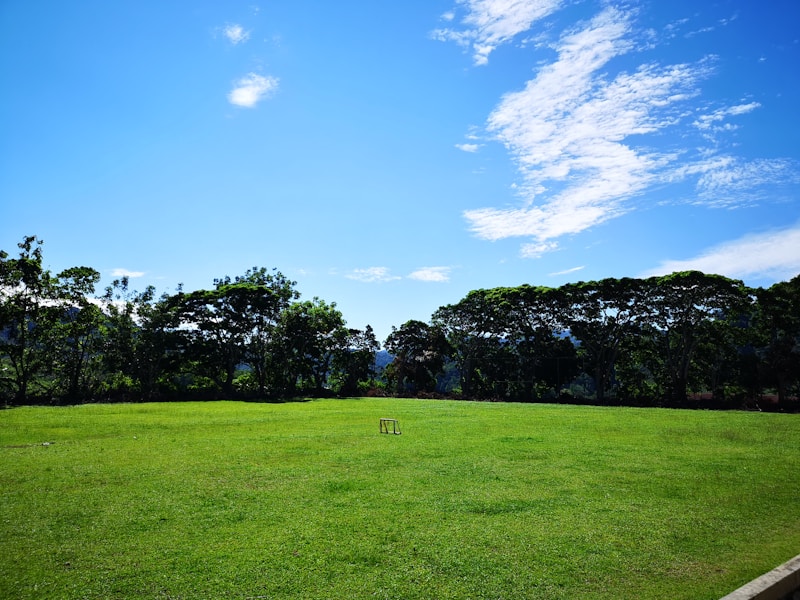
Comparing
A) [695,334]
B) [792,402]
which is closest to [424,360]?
[695,334]

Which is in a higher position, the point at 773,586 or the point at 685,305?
the point at 685,305

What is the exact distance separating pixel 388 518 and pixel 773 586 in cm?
525

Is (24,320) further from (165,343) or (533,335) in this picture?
(533,335)

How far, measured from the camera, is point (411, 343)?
2291 inches

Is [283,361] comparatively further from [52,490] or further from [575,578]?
[575,578]

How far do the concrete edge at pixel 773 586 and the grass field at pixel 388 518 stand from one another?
0.88 meters

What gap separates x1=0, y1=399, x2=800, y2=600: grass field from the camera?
588 cm

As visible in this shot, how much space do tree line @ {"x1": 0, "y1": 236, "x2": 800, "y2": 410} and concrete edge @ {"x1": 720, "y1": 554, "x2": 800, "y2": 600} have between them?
3665cm

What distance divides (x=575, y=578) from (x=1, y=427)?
71.5ft

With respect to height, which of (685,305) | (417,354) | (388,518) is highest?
(685,305)

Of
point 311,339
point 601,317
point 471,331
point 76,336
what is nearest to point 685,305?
point 601,317

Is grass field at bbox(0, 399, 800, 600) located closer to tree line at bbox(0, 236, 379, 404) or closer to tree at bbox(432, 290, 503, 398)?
tree line at bbox(0, 236, 379, 404)

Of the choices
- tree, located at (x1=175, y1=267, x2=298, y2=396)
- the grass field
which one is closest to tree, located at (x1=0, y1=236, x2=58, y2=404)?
tree, located at (x1=175, y1=267, x2=298, y2=396)

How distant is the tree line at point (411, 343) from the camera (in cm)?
3628
